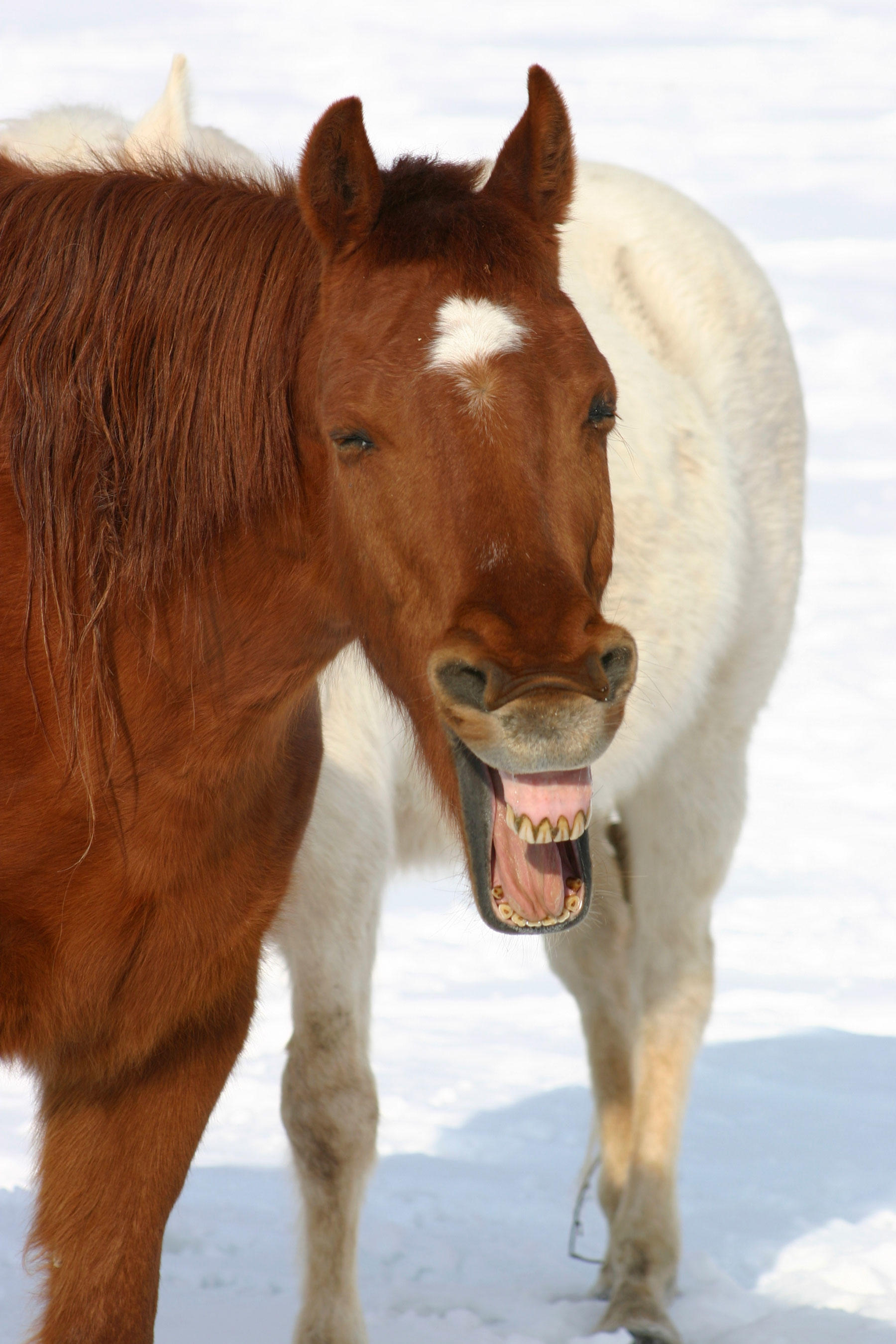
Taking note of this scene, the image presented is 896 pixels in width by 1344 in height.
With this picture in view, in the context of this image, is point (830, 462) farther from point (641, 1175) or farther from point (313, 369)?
point (313, 369)

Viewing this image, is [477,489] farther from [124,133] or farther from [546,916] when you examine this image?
[124,133]

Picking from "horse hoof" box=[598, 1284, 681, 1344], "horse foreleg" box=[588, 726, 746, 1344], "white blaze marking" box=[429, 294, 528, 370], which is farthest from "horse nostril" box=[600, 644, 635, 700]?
"horse foreleg" box=[588, 726, 746, 1344]

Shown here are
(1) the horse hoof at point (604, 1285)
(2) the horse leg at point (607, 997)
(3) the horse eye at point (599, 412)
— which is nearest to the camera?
(3) the horse eye at point (599, 412)

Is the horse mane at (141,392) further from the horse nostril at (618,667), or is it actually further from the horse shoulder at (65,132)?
the horse shoulder at (65,132)

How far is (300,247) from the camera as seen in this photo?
1960 mm

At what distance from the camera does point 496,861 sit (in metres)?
1.78

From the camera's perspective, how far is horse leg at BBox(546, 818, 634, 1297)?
14.1ft

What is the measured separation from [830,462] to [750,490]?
991 centimetres

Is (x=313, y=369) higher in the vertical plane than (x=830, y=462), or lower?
higher

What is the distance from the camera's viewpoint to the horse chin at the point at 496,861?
1.77 meters

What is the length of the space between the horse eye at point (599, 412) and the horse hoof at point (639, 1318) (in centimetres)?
255

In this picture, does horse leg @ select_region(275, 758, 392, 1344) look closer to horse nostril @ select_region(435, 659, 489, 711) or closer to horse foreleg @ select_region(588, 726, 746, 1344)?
A: horse foreleg @ select_region(588, 726, 746, 1344)

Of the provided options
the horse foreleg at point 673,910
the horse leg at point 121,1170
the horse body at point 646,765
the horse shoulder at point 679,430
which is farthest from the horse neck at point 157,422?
the horse foreleg at point 673,910

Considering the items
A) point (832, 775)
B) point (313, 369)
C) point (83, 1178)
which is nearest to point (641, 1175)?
point (83, 1178)
